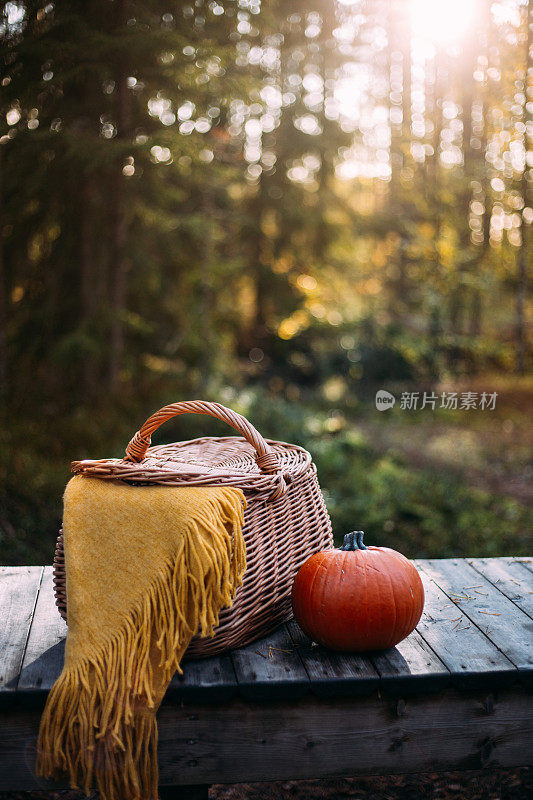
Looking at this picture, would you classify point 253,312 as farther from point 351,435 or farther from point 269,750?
point 269,750

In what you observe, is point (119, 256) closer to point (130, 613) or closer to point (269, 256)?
point (269, 256)

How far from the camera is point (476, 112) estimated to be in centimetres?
1155

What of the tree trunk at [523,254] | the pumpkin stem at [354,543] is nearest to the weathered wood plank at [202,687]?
the pumpkin stem at [354,543]

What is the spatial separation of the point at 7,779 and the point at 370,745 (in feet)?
3.33

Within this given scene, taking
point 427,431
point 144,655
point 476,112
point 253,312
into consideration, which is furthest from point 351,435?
point 476,112

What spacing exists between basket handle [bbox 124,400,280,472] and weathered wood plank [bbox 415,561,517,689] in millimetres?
753

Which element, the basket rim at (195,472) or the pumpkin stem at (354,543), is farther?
the pumpkin stem at (354,543)

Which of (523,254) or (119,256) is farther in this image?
(523,254)

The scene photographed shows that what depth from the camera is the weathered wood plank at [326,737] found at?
180cm

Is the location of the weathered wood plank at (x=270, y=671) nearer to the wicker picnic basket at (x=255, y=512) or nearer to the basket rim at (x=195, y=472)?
the wicker picnic basket at (x=255, y=512)

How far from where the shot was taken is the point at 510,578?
2641 millimetres

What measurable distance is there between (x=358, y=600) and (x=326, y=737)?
0.40 meters

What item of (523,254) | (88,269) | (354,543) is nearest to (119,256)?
(88,269)

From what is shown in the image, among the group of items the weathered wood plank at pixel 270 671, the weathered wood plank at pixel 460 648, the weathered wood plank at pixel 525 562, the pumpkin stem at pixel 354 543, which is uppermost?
the pumpkin stem at pixel 354 543
